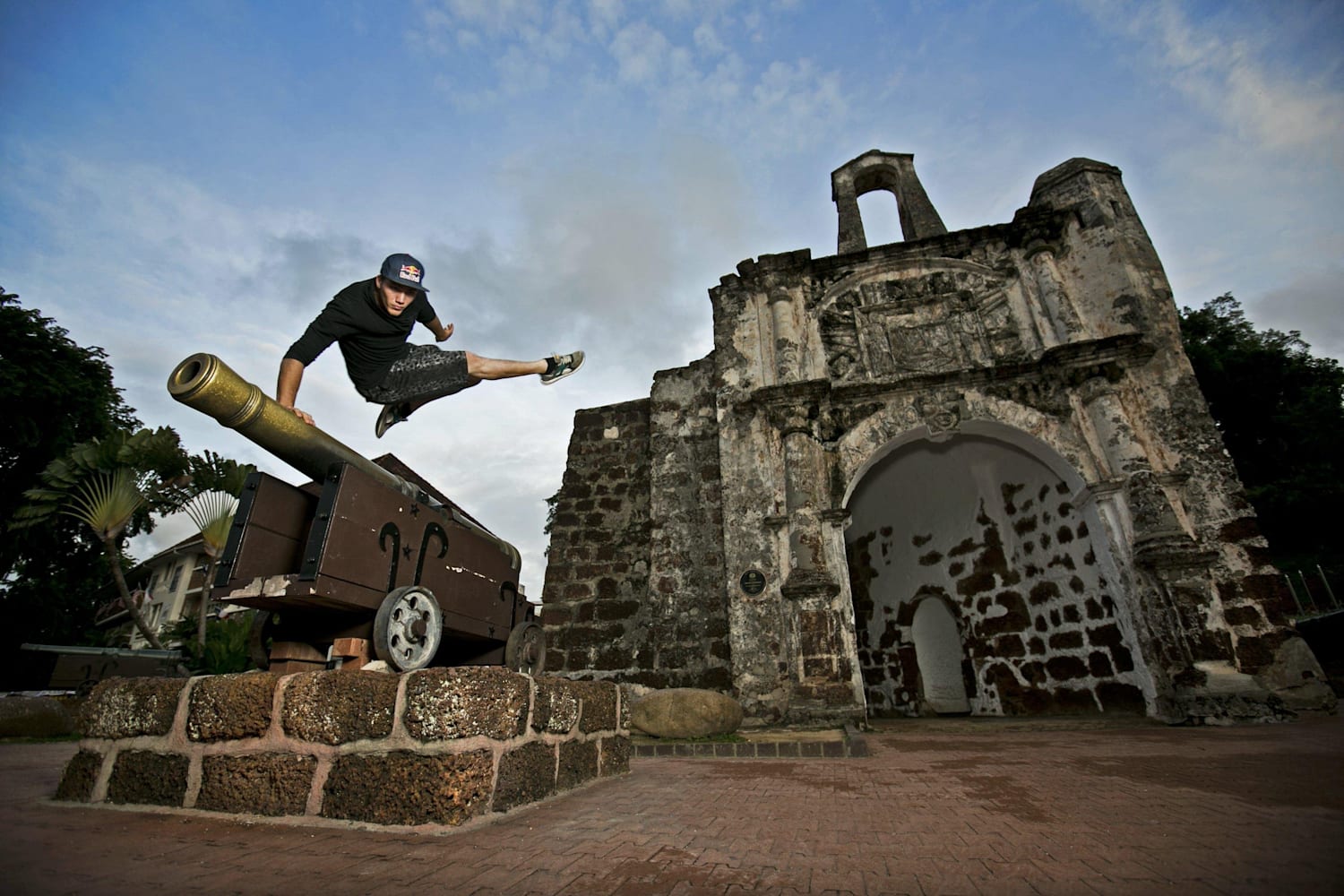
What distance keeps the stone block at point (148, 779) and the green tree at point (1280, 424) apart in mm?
21769

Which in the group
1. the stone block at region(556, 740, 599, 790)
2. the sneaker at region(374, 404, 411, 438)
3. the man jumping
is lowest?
the stone block at region(556, 740, 599, 790)

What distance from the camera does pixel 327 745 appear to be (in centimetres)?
228

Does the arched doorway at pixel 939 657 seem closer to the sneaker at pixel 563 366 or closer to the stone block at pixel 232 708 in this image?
the sneaker at pixel 563 366

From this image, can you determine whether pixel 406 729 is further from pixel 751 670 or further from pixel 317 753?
pixel 751 670

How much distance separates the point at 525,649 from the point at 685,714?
2008 mm

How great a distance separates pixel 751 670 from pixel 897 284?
6.05 meters

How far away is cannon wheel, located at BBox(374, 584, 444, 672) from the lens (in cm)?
276

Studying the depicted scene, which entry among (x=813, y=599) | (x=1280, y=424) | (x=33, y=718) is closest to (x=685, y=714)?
(x=813, y=599)

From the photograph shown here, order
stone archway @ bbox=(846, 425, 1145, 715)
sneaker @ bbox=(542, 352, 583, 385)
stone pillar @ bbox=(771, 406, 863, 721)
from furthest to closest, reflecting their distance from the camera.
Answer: stone archway @ bbox=(846, 425, 1145, 715) < stone pillar @ bbox=(771, 406, 863, 721) < sneaker @ bbox=(542, 352, 583, 385)

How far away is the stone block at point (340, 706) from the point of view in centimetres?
221

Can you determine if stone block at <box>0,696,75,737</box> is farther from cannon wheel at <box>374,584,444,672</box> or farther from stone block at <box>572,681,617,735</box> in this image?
stone block at <box>572,681,617,735</box>

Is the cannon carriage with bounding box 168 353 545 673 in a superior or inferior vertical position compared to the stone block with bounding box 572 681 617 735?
superior

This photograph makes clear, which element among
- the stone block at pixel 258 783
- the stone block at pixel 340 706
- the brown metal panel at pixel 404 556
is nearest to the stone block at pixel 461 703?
the stone block at pixel 340 706

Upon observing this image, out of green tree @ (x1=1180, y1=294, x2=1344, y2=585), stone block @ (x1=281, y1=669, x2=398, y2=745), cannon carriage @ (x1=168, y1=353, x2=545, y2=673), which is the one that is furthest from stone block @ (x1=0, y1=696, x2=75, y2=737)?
green tree @ (x1=1180, y1=294, x2=1344, y2=585)
